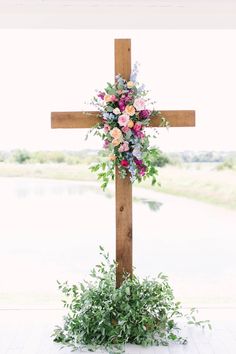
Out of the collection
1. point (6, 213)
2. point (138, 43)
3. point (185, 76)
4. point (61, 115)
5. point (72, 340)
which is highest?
point (138, 43)

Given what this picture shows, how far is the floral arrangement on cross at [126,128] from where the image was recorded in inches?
108

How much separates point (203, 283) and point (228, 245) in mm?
296

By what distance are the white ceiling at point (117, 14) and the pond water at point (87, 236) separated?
0.97 metres

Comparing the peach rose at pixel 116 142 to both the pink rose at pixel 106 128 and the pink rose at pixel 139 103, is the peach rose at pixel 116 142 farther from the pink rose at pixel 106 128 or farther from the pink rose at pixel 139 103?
the pink rose at pixel 139 103

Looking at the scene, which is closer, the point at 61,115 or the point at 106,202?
the point at 61,115

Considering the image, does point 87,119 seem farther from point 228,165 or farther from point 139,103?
point 228,165

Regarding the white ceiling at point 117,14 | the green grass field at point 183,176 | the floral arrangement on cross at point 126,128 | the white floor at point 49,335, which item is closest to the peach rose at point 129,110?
the floral arrangement on cross at point 126,128

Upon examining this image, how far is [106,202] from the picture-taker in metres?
3.35

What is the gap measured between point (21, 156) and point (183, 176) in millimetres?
1003

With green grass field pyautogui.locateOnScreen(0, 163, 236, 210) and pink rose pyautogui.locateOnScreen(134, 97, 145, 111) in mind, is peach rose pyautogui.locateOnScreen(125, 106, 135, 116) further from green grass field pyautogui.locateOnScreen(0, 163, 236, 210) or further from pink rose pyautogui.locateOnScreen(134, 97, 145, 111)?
green grass field pyautogui.locateOnScreen(0, 163, 236, 210)

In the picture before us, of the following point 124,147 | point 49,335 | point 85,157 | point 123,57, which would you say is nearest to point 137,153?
point 124,147

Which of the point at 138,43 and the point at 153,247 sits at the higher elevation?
the point at 138,43

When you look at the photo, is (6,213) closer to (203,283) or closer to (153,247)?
(153,247)

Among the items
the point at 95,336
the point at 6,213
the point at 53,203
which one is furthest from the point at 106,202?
the point at 95,336
